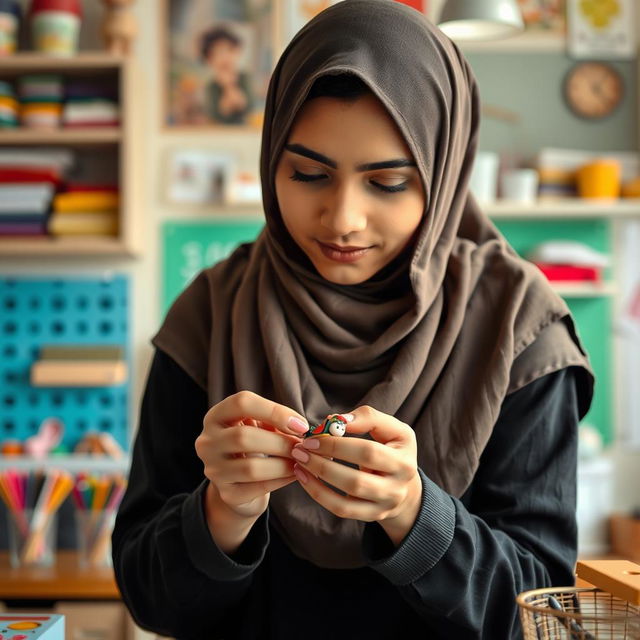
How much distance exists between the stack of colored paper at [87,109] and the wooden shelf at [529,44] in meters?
1.18

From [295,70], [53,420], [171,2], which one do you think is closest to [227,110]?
[171,2]

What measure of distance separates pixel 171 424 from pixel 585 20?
2400mm

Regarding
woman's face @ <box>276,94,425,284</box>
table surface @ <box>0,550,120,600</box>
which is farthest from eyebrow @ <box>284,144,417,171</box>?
table surface @ <box>0,550,120,600</box>

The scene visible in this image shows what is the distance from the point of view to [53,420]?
9.47 ft

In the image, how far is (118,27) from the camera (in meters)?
2.76

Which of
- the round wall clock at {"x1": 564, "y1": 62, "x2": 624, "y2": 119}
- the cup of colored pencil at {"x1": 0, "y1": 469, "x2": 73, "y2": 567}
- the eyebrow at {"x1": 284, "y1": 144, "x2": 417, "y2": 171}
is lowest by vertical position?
the cup of colored pencil at {"x1": 0, "y1": 469, "x2": 73, "y2": 567}

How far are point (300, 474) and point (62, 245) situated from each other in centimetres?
205

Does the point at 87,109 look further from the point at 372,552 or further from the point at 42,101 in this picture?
the point at 372,552

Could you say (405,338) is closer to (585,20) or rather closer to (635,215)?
(635,215)

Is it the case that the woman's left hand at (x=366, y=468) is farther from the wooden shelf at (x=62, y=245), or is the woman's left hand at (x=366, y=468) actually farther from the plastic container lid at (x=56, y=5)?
the plastic container lid at (x=56, y=5)

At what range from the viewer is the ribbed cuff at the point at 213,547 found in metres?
0.91

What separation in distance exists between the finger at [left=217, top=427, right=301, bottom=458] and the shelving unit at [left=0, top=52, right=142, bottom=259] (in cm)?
195

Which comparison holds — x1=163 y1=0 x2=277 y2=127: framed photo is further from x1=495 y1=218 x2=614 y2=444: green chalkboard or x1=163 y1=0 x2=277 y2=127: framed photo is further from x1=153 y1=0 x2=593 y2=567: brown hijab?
x1=153 y1=0 x2=593 y2=567: brown hijab

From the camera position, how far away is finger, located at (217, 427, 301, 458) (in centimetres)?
80
